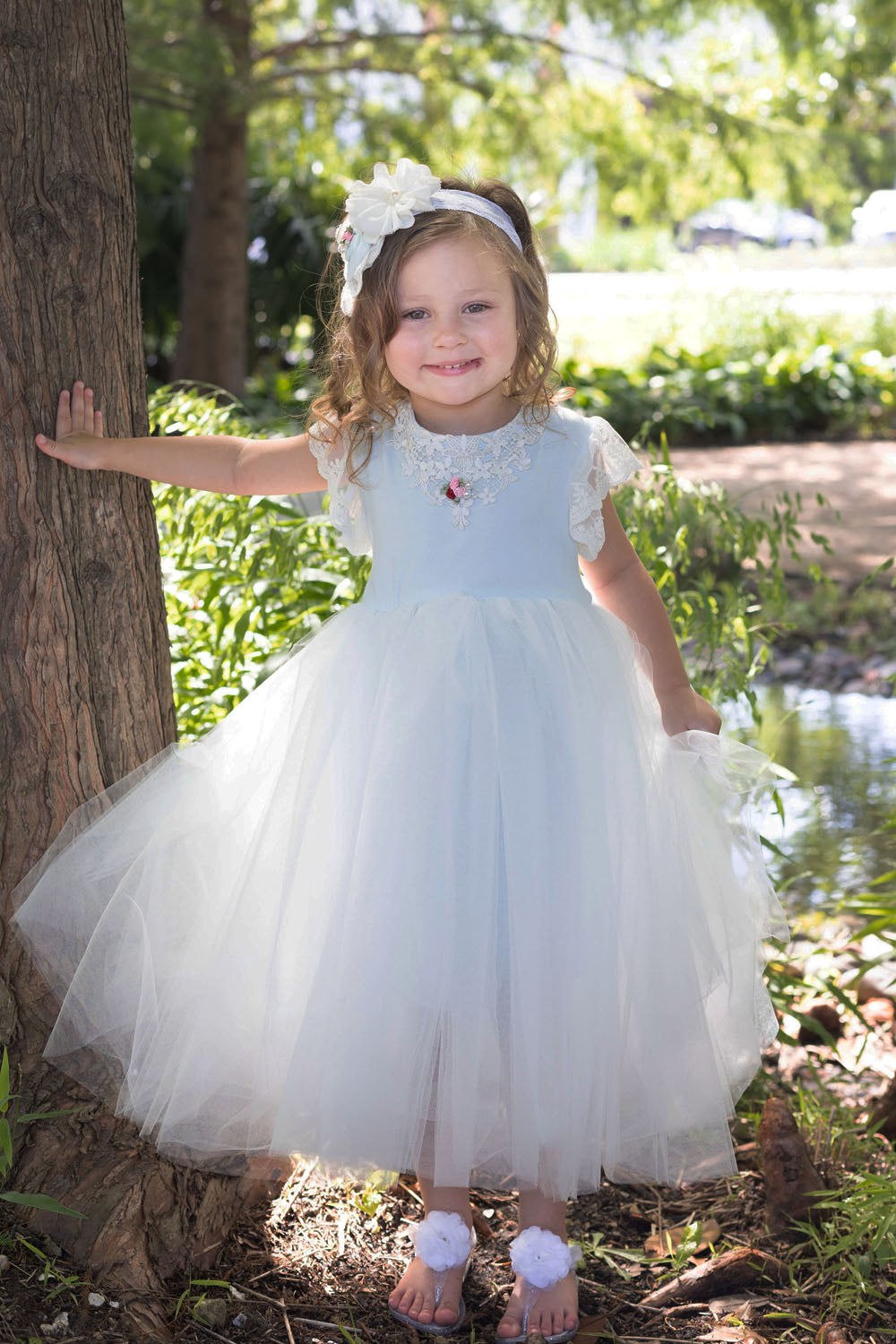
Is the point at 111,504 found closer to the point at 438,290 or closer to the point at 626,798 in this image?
the point at 438,290

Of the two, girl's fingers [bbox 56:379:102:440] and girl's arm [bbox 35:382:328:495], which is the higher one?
girl's fingers [bbox 56:379:102:440]

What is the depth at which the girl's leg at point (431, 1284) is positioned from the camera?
1.66 m

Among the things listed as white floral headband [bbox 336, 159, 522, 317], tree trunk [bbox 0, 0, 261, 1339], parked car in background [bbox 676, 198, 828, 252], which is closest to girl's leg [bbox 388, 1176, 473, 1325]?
tree trunk [bbox 0, 0, 261, 1339]

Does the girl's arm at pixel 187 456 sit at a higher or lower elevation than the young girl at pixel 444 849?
higher

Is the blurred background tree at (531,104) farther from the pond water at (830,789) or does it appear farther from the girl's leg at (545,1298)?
the girl's leg at (545,1298)

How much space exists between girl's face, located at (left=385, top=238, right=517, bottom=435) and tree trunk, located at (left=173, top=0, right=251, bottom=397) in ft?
17.1

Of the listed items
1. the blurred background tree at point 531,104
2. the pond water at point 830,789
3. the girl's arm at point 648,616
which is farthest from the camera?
the blurred background tree at point 531,104

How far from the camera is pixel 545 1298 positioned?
1.67 metres

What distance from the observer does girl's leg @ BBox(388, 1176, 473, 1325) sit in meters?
1.66

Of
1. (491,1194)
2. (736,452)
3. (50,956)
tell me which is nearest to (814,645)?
(736,452)

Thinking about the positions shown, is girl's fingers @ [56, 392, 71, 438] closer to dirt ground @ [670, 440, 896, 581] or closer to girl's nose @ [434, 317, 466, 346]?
girl's nose @ [434, 317, 466, 346]

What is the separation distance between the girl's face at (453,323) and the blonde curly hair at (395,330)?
16 millimetres

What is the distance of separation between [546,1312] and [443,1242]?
0.52ft

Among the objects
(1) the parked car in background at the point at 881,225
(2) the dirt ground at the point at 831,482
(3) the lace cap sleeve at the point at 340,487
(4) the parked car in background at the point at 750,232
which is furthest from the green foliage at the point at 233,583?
(4) the parked car in background at the point at 750,232
